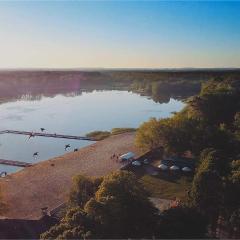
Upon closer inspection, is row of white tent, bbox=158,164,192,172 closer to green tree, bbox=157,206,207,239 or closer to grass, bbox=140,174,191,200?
grass, bbox=140,174,191,200

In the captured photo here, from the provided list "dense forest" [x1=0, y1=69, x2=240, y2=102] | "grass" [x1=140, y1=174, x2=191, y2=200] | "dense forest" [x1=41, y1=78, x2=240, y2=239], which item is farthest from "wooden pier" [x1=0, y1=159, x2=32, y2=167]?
"dense forest" [x1=0, y1=69, x2=240, y2=102]

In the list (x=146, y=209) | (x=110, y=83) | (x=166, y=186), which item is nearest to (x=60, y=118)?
(x=166, y=186)

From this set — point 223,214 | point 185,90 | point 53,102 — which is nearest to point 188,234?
point 223,214

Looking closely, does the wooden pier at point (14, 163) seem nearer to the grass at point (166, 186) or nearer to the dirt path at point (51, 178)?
the dirt path at point (51, 178)

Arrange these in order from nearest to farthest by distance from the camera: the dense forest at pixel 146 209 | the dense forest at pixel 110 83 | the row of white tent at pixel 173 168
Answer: the dense forest at pixel 146 209
the row of white tent at pixel 173 168
the dense forest at pixel 110 83

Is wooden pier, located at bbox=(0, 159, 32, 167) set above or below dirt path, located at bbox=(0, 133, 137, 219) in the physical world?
below

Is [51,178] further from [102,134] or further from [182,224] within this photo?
[102,134]

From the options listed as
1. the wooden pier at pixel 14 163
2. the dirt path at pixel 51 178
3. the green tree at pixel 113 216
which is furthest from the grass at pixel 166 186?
the wooden pier at pixel 14 163
